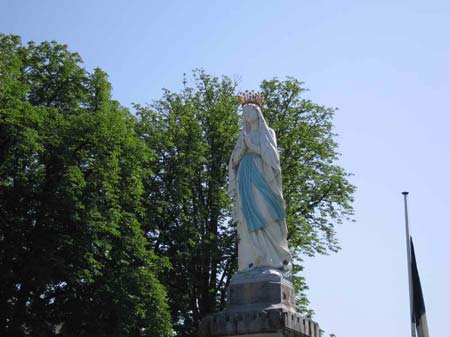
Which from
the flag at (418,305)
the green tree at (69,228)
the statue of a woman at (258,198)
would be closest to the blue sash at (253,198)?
the statue of a woman at (258,198)

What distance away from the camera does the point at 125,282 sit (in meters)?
21.5

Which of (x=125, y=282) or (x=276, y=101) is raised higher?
(x=276, y=101)

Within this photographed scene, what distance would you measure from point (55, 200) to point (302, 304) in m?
10.1

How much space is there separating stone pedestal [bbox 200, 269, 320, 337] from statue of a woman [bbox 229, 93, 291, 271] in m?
0.48

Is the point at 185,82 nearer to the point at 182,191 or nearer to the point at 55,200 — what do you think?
the point at 182,191

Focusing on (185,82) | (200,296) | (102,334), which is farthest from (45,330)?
(185,82)

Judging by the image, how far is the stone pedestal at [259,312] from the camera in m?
12.6

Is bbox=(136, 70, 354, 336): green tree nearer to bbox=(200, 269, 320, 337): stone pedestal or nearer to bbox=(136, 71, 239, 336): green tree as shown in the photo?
bbox=(136, 71, 239, 336): green tree

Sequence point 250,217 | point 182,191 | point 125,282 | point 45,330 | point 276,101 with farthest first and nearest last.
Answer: point 276,101
point 182,191
point 125,282
point 45,330
point 250,217

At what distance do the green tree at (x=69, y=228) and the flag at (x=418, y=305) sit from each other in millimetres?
7320

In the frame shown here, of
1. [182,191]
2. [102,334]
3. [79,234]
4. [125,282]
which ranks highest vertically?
[182,191]

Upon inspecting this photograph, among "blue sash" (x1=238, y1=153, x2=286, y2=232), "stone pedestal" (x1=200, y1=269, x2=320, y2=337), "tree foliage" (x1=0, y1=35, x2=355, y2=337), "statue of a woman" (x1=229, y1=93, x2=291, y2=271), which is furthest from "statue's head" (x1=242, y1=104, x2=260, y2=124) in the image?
"tree foliage" (x1=0, y1=35, x2=355, y2=337)

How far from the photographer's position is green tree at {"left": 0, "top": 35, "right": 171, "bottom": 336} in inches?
805

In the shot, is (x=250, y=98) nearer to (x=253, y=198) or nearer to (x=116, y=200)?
(x=253, y=198)
